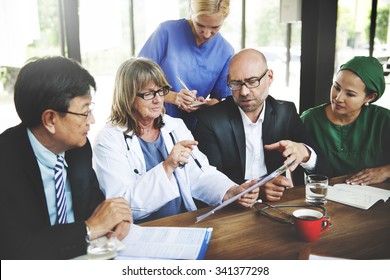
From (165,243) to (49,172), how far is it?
0.48 metres

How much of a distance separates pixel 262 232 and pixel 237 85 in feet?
2.97

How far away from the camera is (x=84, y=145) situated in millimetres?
1472

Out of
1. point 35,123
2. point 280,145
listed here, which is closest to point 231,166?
point 280,145

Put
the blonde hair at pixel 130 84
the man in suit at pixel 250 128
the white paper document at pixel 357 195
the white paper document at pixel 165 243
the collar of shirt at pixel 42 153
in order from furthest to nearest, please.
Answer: the man in suit at pixel 250 128, the blonde hair at pixel 130 84, the white paper document at pixel 357 195, the collar of shirt at pixel 42 153, the white paper document at pixel 165 243

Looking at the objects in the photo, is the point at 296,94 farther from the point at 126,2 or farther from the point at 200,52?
the point at 126,2

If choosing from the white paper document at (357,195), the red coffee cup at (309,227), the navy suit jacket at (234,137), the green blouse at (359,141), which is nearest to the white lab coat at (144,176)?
the navy suit jacket at (234,137)

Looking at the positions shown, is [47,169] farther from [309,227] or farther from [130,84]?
[309,227]

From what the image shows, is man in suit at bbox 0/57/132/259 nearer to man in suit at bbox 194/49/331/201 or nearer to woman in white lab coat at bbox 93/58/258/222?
woman in white lab coat at bbox 93/58/258/222

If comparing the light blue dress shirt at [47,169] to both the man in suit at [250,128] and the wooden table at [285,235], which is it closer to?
the wooden table at [285,235]

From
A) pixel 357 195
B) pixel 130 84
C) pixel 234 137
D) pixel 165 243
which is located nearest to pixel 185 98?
pixel 234 137

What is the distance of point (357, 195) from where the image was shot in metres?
1.54

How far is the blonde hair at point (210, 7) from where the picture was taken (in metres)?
2.02

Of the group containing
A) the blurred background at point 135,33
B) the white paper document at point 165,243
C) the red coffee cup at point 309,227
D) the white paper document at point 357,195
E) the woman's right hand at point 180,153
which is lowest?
the white paper document at point 357,195

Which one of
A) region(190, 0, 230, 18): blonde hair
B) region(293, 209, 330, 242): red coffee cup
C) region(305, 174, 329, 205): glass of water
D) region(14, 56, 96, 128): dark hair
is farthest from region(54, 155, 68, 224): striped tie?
region(190, 0, 230, 18): blonde hair
